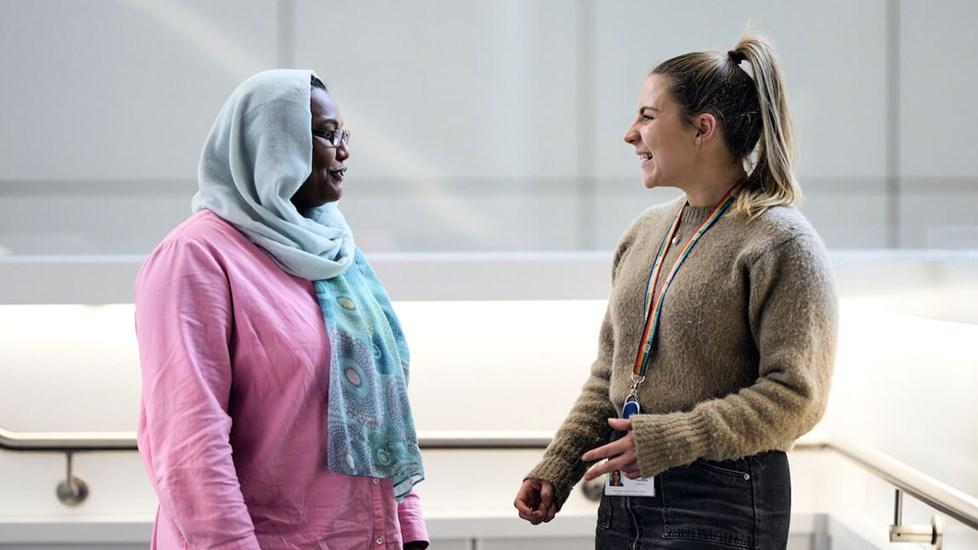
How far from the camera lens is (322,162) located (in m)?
2.21

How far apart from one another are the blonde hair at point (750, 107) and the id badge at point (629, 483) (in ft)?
1.51

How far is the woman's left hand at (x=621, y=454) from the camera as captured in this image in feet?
6.62

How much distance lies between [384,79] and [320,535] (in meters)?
2.94

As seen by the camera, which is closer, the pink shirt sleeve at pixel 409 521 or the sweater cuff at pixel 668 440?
the sweater cuff at pixel 668 440

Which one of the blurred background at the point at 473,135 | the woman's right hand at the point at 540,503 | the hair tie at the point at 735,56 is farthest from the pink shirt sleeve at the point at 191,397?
the blurred background at the point at 473,135

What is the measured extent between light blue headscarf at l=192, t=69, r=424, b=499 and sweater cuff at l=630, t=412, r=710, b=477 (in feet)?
1.64

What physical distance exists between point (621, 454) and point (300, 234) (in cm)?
79

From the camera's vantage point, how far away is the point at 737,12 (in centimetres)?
468

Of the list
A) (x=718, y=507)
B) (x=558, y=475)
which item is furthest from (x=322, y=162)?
(x=718, y=507)

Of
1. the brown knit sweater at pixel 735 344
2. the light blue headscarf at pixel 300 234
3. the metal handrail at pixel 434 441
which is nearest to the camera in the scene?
the brown knit sweater at pixel 735 344

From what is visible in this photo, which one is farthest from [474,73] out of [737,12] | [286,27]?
[737,12]

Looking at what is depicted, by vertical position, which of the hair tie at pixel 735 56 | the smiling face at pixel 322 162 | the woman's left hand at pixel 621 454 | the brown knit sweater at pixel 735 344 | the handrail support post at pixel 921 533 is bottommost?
the handrail support post at pixel 921 533

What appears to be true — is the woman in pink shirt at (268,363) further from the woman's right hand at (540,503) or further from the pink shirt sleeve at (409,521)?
the woman's right hand at (540,503)

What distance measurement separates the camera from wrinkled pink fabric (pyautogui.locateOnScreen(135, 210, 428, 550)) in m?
1.85
